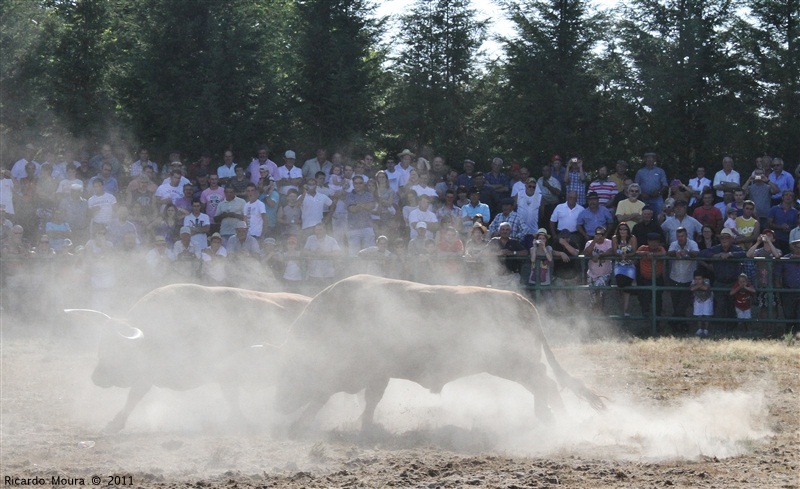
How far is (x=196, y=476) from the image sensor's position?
808 cm

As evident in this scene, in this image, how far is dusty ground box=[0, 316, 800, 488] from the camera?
7.88 meters

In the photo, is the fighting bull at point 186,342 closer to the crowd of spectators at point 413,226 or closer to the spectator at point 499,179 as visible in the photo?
the crowd of spectators at point 413,226

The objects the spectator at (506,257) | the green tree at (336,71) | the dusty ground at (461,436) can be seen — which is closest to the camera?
the dusty ground at (461,436)

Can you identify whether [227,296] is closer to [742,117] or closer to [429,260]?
[429,260]

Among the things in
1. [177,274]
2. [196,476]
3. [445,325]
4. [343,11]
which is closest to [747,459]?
[445,325]

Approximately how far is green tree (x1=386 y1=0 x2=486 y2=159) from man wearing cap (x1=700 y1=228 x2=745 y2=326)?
644cm

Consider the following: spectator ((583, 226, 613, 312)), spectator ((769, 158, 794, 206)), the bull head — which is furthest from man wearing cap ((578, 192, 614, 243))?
the bull head

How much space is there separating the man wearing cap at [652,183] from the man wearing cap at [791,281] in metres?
2.34

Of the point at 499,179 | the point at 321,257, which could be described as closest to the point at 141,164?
the point at 321,257

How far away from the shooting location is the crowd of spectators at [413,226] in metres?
15.5

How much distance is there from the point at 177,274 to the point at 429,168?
4.85 metres

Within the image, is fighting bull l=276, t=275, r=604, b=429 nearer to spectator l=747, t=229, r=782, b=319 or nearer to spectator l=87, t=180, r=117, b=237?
spectator l=747, t=229, r=782, b=319

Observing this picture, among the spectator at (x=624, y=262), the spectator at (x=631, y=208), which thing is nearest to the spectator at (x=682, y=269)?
the spectator at (x=624, y=262)

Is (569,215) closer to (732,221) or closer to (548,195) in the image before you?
(548,195)
